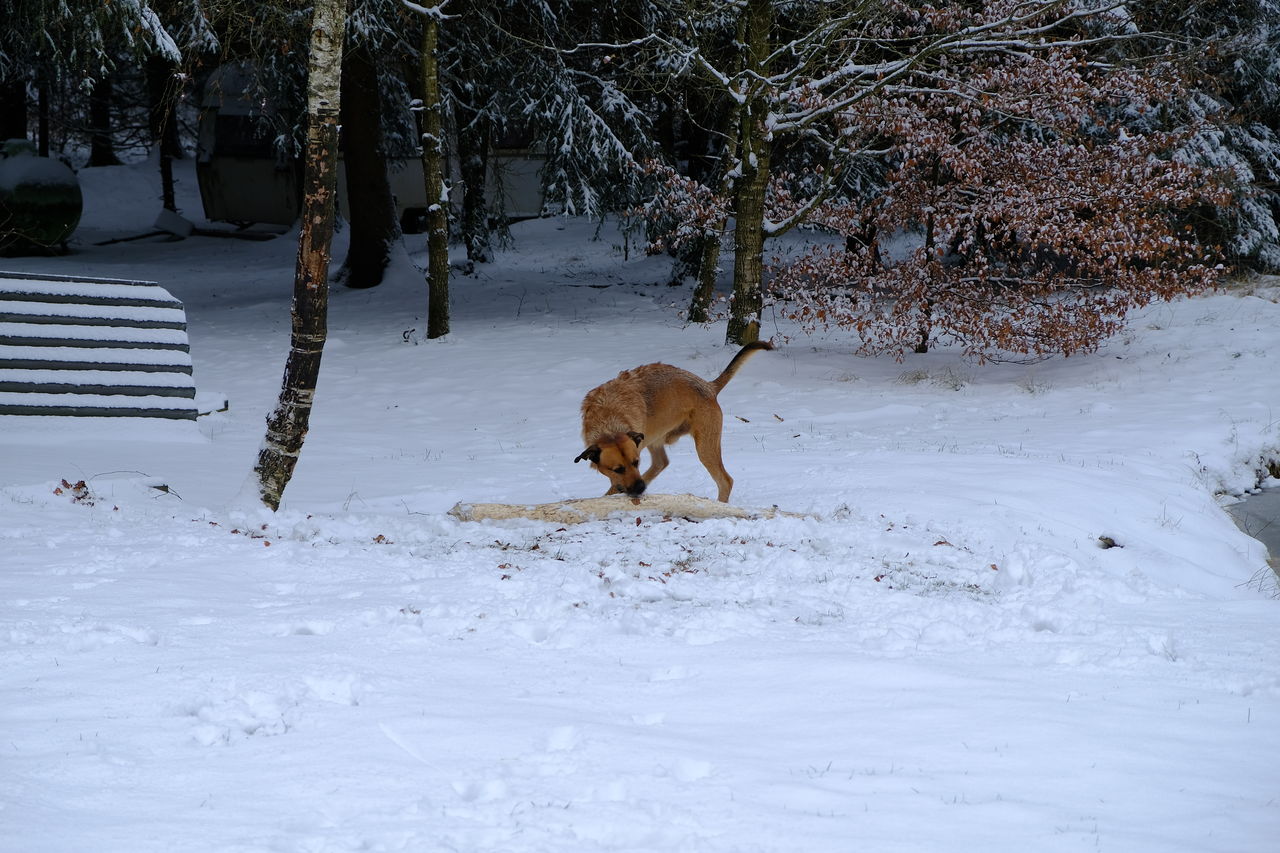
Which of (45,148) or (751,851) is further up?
(45,148)

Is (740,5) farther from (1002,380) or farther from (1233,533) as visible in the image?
(1233,533)

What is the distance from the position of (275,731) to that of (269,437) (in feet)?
13.1

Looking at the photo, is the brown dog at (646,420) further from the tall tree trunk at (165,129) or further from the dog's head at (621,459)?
the tall tree trunk at (165,129)

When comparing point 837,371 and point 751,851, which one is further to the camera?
point 837,371

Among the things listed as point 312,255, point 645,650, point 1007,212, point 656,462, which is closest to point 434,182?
point 1007,212

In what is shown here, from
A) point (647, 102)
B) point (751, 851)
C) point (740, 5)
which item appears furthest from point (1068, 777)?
point (647, 102)

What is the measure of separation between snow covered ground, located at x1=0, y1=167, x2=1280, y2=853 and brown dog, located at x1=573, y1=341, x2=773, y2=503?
47 cm

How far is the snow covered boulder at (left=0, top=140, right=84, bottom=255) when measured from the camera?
961 inches

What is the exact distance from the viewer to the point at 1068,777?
3576 millimetres

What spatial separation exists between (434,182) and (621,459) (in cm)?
943

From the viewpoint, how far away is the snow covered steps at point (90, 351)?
9.82 metres

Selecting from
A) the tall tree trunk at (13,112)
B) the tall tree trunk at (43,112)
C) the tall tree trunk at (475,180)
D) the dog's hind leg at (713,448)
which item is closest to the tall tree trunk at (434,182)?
the tall tree trunk at (475,180)

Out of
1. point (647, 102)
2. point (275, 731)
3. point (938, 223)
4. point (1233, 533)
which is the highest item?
point (647, 102)

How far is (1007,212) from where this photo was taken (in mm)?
12992
